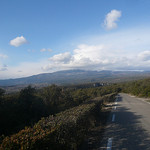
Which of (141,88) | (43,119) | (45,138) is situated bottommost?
(141,88)

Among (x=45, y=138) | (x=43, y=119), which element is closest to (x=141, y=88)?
(x=43, y=119)

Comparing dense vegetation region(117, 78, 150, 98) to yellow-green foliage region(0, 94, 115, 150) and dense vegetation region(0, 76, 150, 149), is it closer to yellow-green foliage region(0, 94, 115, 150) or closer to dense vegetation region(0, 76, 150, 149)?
dense vegetation region(0, 76, 150, 149)

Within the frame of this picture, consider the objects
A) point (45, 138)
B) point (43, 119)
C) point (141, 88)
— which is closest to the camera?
point (45, 138)

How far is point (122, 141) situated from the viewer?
4.56 metres

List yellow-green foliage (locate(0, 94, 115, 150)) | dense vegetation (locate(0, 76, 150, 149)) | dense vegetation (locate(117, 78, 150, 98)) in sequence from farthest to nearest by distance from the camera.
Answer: dense vegetation (locate(117, 78, 150, 98))
dense vegetation (locate(0, 76, 150, 149))
yellow-green foliage (locate(0, 94, 115, 150))

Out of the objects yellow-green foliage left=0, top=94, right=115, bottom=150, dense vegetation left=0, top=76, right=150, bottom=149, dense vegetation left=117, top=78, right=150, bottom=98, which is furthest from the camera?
dense vegetation left=117, top=78, right=150, bottom=98

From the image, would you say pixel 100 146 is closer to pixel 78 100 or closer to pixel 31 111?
pixel 31 111

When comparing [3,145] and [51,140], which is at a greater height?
[3,145]

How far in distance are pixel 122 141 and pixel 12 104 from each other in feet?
35.6

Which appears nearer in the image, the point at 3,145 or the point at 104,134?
the point at 3,145

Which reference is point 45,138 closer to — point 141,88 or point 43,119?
point 43,119

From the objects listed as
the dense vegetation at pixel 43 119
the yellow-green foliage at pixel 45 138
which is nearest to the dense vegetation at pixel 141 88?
the dense vegetation at pixel 43 119

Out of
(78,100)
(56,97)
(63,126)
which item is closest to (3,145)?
(63,126)

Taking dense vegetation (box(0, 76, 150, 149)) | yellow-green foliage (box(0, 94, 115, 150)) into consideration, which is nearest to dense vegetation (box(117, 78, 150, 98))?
dense vegetation (box(0, 76, 150, 149))
